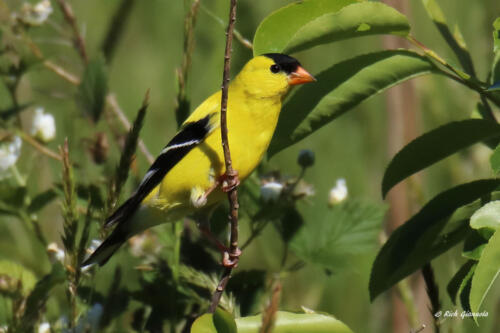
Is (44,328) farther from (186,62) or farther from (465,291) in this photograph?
(465,291)

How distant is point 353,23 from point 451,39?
287 mm

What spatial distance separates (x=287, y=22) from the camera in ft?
3.88

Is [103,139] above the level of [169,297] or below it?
above

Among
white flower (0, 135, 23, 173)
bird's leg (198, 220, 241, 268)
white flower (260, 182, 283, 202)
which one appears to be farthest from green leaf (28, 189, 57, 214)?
white flower (260, 182, 283, 202)

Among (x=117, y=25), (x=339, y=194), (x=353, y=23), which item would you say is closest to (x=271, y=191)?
(x=339, y=194)

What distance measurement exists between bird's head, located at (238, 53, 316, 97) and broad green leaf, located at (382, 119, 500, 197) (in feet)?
2.02

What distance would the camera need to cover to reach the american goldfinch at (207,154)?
1.73m

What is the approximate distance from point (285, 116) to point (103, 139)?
2.40 ft

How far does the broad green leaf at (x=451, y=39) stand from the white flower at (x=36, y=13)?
113 centimetres

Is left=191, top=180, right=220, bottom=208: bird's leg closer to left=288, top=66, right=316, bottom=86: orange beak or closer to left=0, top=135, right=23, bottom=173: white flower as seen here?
left=288, top=66, right=316, bottom=86: orange beak

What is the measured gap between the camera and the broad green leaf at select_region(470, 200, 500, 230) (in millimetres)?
991

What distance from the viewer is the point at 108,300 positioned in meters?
1.56

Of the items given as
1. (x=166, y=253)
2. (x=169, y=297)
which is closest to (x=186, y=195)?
(x=166, y=253)

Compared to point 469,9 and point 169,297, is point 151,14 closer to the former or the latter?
point 469,9
